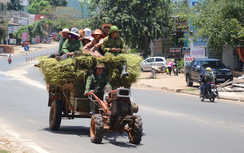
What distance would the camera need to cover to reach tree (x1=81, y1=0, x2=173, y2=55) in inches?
1521

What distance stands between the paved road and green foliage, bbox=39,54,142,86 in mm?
1012

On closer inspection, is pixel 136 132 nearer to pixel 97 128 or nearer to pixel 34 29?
pixel 97 128

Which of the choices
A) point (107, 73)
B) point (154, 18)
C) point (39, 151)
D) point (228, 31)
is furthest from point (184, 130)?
point (154, 18)

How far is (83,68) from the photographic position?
8.77 metres

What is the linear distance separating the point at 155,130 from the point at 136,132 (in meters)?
2.58

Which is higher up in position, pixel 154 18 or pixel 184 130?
pixel 154 18

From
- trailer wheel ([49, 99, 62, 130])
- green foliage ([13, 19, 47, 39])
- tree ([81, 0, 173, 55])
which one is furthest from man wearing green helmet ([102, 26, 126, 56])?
green foliage ([13, 19, 47, 39])

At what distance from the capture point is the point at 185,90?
2252 cm

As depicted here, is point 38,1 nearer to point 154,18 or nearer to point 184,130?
point 154,18

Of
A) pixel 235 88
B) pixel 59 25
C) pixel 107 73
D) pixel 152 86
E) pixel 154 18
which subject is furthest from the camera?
pixel 59 25

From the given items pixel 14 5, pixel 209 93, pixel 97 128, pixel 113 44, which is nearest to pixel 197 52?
pixel 209 93

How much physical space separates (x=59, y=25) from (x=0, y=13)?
109ft

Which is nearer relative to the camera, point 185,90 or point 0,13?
point 185,90

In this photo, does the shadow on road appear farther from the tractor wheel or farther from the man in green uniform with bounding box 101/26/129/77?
the man in green uniform with bounding box 101/26/129/77
